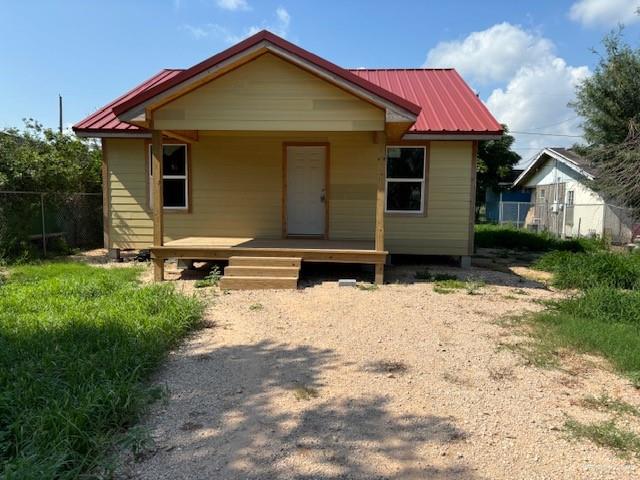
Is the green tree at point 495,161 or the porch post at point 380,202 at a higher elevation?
the green tree at point 495,161

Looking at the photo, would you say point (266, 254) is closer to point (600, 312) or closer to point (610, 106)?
point (600, 312)

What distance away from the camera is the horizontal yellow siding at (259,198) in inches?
396

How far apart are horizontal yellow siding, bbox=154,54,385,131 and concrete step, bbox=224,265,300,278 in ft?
7.40

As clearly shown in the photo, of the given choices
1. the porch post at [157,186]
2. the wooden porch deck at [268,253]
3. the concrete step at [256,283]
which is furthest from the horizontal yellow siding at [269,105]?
the concrete step at [256,283]

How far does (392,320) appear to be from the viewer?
5.73m

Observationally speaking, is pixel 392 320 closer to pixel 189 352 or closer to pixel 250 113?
pixel 189 352

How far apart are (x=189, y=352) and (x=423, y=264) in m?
6.97

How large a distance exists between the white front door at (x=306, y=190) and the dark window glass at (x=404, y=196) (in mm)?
1476

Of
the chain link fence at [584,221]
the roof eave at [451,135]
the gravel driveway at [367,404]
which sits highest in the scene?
the roof eave at [451,135]

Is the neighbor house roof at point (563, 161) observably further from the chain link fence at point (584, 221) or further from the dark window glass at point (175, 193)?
the dark window glass at point (175, 193)

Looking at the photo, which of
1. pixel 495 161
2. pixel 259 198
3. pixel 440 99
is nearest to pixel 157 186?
pixel 259 198

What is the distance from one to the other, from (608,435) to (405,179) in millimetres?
7635

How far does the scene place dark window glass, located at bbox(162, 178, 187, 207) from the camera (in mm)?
10438

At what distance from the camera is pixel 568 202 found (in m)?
22.6
